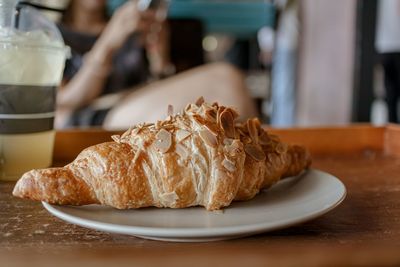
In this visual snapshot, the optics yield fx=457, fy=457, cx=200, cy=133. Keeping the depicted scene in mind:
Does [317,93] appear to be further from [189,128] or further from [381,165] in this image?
[189,128]

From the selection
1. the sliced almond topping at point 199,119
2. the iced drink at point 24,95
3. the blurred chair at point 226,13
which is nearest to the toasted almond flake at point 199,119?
the sliced almond topping at point 199,119

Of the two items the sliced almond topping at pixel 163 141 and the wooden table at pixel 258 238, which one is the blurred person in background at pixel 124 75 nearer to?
the wooden table at pixel 258 238

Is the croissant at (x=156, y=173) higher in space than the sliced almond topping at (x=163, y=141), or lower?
lower

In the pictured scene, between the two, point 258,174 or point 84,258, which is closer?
point 84,258

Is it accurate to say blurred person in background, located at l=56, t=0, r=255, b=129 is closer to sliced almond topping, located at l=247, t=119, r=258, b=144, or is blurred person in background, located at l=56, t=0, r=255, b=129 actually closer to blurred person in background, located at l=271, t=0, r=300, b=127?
blurred person in background, located at l=271, t=0, r=300, b=127

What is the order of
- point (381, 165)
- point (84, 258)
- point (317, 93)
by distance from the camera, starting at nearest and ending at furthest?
point (84, 258)
point (381, 165)
point (317, 93)

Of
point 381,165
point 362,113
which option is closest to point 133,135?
point 381,165

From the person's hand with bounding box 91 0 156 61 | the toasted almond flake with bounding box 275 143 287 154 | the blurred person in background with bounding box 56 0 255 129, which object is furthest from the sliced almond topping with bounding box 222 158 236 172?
the person's hand with bounding box 91 0 156 61
